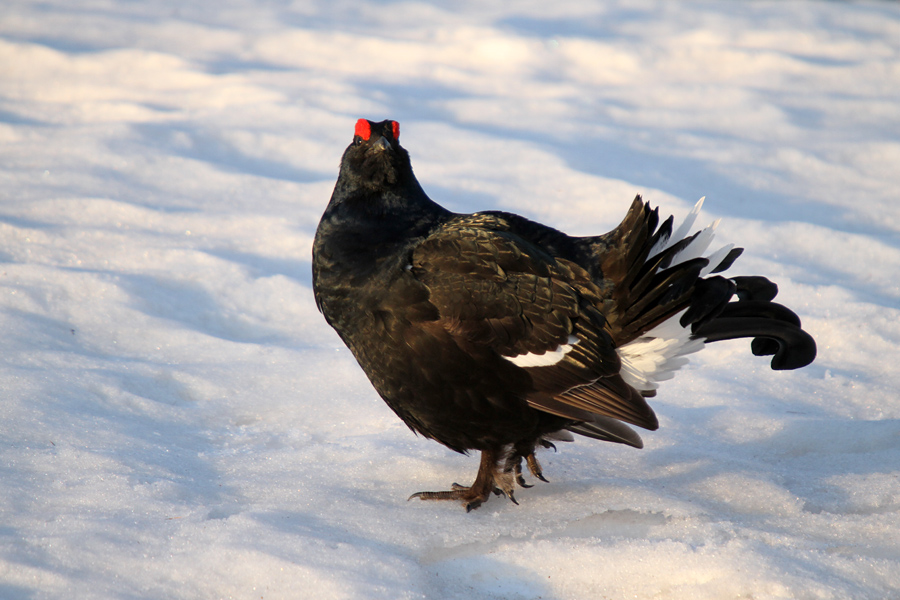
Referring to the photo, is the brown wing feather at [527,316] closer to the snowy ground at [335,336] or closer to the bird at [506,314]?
the bird at [506,314]

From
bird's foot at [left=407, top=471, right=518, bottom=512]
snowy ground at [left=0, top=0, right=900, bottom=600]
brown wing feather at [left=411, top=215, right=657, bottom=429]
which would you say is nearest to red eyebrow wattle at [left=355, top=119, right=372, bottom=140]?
brown wing feather at [left=411, top=215, right=657, bottom=429]

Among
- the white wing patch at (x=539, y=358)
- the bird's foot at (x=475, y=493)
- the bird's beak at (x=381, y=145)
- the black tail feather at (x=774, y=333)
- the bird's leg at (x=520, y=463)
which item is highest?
the bird's beak at (x=381, y=145)

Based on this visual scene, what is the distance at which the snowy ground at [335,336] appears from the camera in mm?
2566

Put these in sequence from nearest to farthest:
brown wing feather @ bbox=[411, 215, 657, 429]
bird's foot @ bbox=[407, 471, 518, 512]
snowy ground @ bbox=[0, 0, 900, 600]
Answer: snowy ground @ bbox=[0, 0, 900, 600] → brown wing feather @ bbox=[411, 215, 657, 429] → bird's foot @ bbox=[407, 471, 518, 512]

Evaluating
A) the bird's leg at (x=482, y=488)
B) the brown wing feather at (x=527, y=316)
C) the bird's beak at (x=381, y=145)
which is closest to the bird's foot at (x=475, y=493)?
the bird's leg at (x=482, y=488)

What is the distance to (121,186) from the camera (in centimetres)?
586

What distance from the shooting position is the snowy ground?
2.57m

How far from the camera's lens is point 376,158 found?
3.10 meters

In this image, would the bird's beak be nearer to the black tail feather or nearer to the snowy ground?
the snowy ground

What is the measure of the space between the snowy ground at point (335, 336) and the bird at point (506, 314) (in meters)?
0.37

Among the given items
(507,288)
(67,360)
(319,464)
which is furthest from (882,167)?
(67,360)

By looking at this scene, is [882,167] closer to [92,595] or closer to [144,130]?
[144,130]

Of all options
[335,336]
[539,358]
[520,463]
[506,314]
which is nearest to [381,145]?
[506,314]

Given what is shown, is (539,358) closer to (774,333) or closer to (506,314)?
(506,314)
